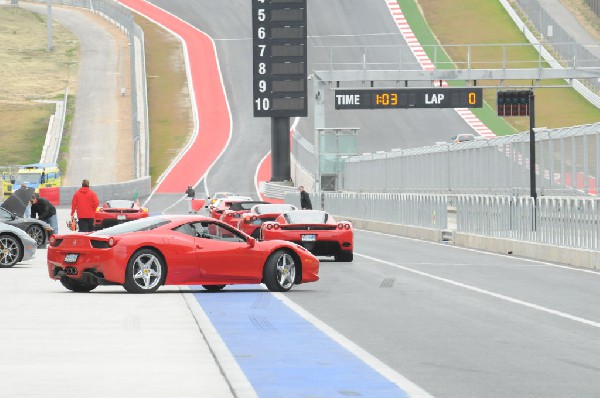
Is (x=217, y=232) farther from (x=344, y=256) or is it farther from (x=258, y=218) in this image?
(x=258, y=218)

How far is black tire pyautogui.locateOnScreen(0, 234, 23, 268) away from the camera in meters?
28.0

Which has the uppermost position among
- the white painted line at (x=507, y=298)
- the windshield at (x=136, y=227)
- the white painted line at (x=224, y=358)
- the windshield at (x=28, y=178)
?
the windshield at (x=28, y=178)

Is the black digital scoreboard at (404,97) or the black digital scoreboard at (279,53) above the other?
the black digital scoreboard at (279,53)

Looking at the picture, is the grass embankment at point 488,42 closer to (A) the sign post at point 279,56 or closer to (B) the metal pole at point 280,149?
(B) the metal pole at point 280,149

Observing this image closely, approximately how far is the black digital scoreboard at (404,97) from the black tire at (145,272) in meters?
44.1

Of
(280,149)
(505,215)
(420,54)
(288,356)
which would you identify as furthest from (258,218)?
(420,54)

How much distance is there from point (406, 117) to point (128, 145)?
1914 centimetres

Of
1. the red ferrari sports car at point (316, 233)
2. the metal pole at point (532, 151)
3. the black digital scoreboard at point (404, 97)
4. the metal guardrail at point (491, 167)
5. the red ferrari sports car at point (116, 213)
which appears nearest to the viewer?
the red ferrari sports car at point (316, 233)

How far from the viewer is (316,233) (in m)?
29.8

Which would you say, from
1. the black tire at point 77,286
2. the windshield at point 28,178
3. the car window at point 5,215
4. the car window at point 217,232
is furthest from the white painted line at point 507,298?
the windshield at point 28,178

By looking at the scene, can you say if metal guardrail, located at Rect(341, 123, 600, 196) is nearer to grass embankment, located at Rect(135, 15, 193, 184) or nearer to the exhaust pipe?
the exhaust pipe

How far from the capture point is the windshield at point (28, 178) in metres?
75.8

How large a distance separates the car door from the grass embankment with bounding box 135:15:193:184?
Result: 65490 mm

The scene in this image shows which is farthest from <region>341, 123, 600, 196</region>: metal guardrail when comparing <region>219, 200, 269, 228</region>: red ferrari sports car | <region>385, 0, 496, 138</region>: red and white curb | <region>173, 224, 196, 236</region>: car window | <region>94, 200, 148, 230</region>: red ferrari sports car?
<region>385, 0, 496, 138</region>: red and white curb
